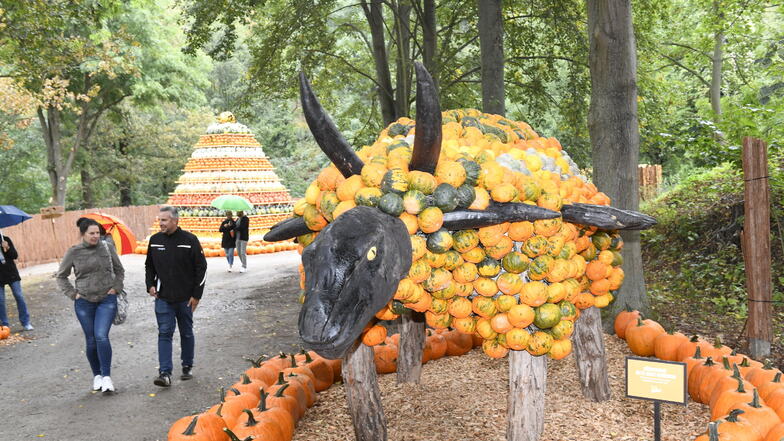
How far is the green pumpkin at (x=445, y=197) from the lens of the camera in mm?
3154

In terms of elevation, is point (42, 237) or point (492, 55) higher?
point (492, 55)

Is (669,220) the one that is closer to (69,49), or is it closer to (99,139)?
(69,49)

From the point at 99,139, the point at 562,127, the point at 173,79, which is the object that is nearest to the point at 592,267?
the point at 562,127

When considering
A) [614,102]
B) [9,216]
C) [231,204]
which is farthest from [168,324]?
[231,204]

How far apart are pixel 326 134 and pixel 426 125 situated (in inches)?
22.9

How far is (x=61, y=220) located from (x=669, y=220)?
1769 centimetres

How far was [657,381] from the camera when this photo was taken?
11.6 feet

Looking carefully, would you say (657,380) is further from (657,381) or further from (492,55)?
(492,55)

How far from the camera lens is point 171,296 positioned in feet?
19.9

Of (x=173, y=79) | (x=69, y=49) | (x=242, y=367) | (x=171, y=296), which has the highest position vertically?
(x=173, y=79)

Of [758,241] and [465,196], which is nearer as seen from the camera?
[465,196]

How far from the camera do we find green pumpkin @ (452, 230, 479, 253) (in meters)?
3.35

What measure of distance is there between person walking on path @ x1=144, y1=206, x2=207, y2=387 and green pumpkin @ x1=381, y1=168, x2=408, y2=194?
3.51 m

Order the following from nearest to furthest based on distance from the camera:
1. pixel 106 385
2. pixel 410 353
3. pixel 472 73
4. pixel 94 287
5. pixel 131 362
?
pixel 410 353
pixel 94 287
pixel 106 385
pixel 131 362
pixel 472 73
